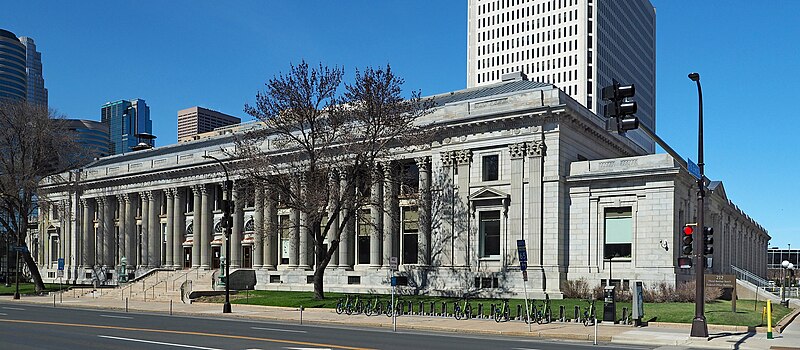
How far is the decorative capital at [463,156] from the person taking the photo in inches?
2091

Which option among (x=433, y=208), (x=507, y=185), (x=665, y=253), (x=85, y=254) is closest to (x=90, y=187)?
(x=85, y=254)

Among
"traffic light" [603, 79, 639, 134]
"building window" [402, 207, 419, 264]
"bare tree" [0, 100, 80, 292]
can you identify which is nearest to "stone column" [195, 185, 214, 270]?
"bare tree" [0, 100, 80, 292]

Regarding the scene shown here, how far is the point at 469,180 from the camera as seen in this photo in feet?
175

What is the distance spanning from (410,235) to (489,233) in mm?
7151

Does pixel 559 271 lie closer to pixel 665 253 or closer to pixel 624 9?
pixel 665 253

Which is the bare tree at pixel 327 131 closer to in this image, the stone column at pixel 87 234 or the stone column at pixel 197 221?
the stone column at pixel 197 221

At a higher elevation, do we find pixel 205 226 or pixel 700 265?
pixel 700 265

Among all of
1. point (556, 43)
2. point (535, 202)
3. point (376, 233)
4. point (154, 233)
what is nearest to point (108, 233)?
point (154, 233)

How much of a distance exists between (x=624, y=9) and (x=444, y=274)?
415ft

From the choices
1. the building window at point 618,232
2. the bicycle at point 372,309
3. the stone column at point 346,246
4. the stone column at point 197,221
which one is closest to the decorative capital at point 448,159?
the stone column at point 346,246

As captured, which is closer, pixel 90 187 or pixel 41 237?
pixel 90 187

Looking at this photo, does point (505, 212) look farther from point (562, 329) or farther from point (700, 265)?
point (700, 265)

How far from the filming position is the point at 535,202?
49.9m

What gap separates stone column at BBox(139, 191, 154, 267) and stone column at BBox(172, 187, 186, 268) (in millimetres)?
4635
